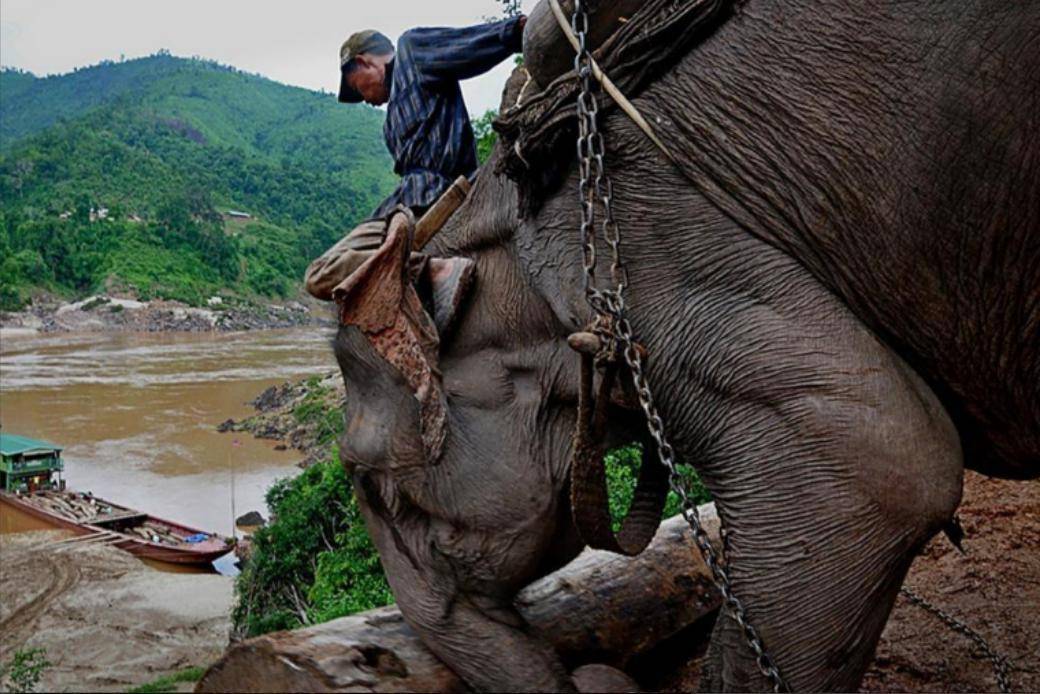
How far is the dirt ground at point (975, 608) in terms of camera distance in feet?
13.1

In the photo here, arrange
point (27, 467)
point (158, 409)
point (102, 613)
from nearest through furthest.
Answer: point (102, 613)
point (27, 467)
point (158, 409)

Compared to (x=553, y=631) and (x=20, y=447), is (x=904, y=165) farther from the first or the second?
(x=20, y=447)

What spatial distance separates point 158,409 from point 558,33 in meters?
41.1

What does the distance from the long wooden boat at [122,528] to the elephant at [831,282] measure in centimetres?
2308

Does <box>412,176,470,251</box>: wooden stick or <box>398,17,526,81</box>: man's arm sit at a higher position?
<box>398,17,526,81</box>: man's arm

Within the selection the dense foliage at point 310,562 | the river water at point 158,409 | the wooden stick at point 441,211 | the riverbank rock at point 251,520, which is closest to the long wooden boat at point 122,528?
the riverbank rock at point 251,520

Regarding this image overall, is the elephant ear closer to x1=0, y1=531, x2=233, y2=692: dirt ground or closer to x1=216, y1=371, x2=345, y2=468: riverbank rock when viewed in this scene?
x1=0, y1=531, x2=233, y2=692: dirt ground

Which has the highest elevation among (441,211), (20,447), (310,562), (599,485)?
(441,211)

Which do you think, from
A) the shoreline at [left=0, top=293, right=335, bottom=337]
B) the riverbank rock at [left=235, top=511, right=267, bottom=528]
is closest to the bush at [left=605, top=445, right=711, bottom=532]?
the riverbank rock at [left=235, top=511, right=267, bottom=528]

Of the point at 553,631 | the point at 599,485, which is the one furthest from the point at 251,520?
the point at 599,485

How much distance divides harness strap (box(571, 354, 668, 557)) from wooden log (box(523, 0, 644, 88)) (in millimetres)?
951

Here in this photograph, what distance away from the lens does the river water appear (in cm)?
3141

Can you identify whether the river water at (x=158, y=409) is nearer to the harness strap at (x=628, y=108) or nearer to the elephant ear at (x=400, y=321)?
the elephant ear at (x=400, y=321)

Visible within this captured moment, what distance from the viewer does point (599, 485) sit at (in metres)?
3.23
